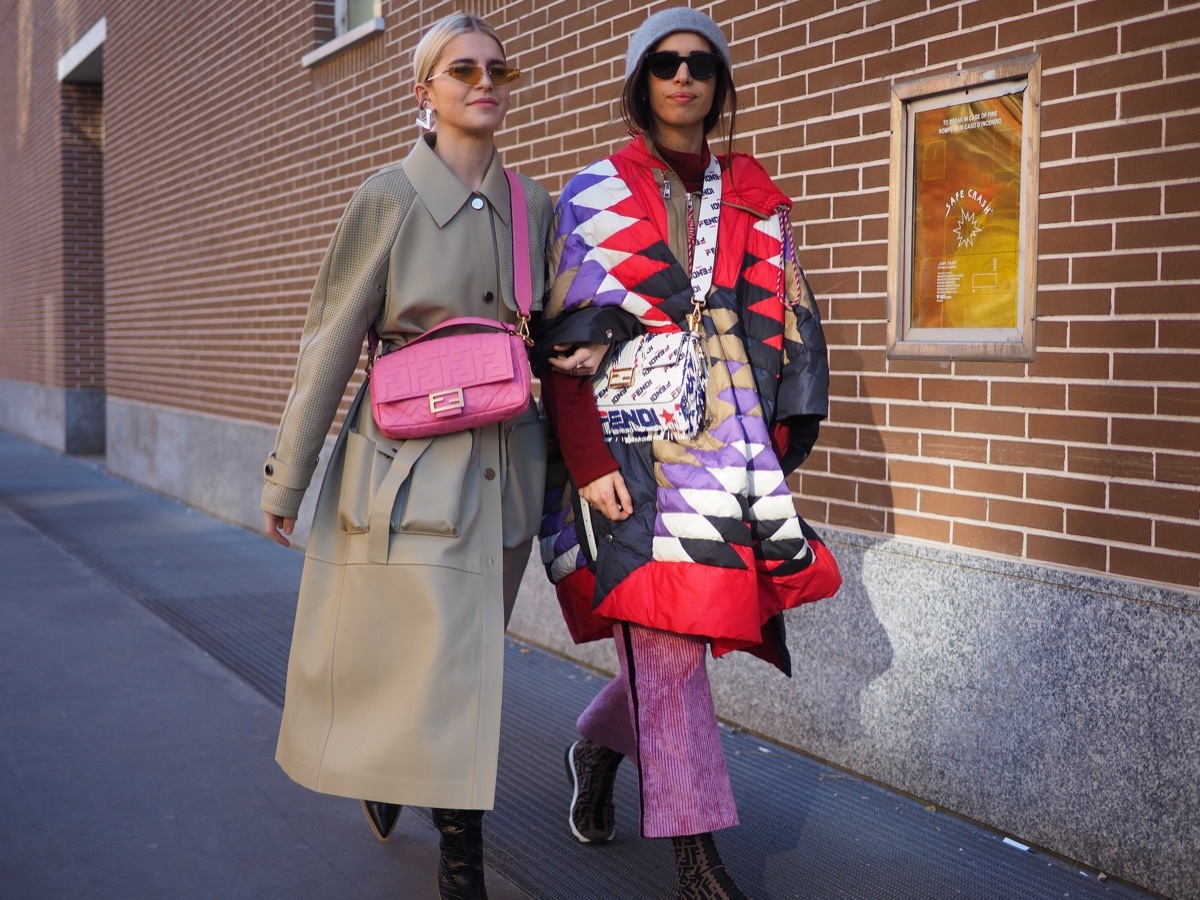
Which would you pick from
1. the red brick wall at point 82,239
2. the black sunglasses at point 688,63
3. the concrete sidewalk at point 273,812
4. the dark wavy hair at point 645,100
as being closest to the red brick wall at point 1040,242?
the concrete sidewalk at point 273,812

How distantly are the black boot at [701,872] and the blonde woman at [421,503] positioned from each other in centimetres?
46

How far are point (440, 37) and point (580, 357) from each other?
797 millimetres

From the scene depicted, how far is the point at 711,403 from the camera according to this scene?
9.79 feet

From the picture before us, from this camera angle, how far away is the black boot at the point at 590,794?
369 centimetres

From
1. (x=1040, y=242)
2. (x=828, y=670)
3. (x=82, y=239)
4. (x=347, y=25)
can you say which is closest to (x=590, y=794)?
(x=828, y=670)

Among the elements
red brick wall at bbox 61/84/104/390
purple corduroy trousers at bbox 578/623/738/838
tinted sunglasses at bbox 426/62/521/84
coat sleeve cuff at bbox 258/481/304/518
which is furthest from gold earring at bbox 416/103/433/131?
red brick wall at bbox 61/84/104/390

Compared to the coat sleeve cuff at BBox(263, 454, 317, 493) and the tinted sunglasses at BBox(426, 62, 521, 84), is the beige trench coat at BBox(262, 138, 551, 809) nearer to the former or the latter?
the coat sleeve cuff at BBox(263, 454, 317, 493)

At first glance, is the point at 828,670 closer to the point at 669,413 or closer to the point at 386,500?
the point at 669,413

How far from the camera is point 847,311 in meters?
4.43

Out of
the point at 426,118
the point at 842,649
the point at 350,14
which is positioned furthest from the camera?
the point at 350,14

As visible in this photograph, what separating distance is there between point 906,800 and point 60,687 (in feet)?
11.0

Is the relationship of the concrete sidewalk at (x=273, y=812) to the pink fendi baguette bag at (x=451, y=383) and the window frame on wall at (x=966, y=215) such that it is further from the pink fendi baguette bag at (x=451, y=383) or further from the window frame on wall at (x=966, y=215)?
the window frame on wall at (x=966, y=215)

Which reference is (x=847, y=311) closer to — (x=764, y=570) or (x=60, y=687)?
(x=764, y=570)

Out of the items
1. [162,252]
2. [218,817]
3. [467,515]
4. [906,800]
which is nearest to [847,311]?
[906,800]
